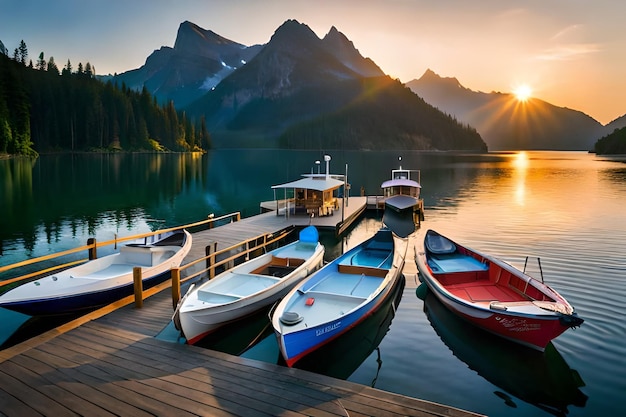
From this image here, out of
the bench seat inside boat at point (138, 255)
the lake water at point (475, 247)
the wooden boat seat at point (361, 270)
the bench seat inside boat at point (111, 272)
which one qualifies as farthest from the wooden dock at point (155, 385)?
the wooden boat seat at point (361, 270)

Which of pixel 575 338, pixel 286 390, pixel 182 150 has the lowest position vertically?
pixel 575 338

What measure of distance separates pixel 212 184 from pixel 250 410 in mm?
55947

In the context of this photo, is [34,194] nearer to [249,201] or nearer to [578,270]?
[249,201]

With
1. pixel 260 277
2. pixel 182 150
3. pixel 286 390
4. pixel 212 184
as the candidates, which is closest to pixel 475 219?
pixel 260 277

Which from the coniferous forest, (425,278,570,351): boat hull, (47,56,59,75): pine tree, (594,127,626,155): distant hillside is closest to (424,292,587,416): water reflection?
(425,278,570,351): boat hull

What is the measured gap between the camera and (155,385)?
25.1ft

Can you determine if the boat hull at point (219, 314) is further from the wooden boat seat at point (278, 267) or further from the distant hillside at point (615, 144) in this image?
the distant hillside at point (615, 144)

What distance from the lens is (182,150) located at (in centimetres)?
15088

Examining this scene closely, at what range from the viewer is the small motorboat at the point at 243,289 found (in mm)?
10562

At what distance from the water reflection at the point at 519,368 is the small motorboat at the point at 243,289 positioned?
222 inches

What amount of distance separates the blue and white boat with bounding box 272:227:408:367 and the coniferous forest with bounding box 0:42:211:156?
101 meters

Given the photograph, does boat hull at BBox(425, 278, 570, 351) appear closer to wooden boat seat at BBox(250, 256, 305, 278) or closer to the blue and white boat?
the blue and white boat

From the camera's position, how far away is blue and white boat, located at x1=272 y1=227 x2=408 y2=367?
946 centimetres

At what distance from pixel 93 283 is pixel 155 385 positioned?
606cm
